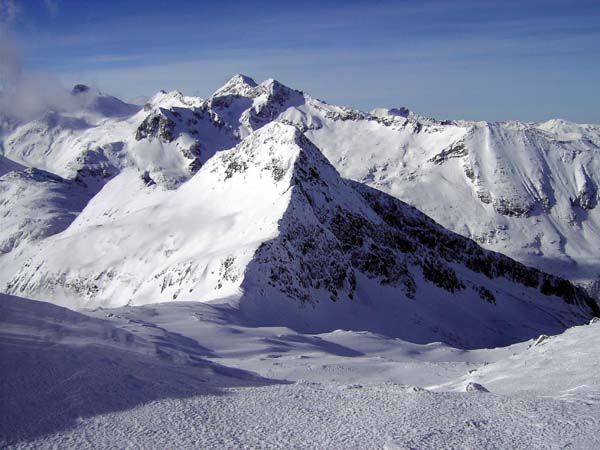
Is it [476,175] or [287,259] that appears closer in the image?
[287,259]

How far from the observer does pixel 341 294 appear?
5634 centimetres

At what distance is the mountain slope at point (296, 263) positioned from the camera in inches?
2036

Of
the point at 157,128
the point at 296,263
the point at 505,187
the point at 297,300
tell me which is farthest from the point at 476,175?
the point at 297,300

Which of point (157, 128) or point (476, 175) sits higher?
point (157, 128)

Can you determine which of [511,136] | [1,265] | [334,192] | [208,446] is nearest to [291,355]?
[208,446]

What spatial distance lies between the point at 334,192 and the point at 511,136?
463ft

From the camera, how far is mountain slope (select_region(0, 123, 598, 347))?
5172 centimetres

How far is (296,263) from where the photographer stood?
5306 centimetres

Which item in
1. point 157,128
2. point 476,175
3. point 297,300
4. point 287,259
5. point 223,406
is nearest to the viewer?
point 223,406

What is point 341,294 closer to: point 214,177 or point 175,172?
point 214,177

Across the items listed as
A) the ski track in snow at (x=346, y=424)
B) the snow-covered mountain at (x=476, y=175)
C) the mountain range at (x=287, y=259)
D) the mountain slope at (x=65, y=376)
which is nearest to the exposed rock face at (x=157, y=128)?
the snow-covered mountain at (x=476, y=175)

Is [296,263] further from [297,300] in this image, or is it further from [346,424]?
[346,424]

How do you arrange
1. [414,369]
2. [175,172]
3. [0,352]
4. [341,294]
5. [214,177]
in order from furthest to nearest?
[175,172], [214,177], [341,294], [414,369], [0,352]

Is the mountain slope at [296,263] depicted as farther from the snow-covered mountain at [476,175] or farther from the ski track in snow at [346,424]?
the snow-covered mountain at [476,175]
